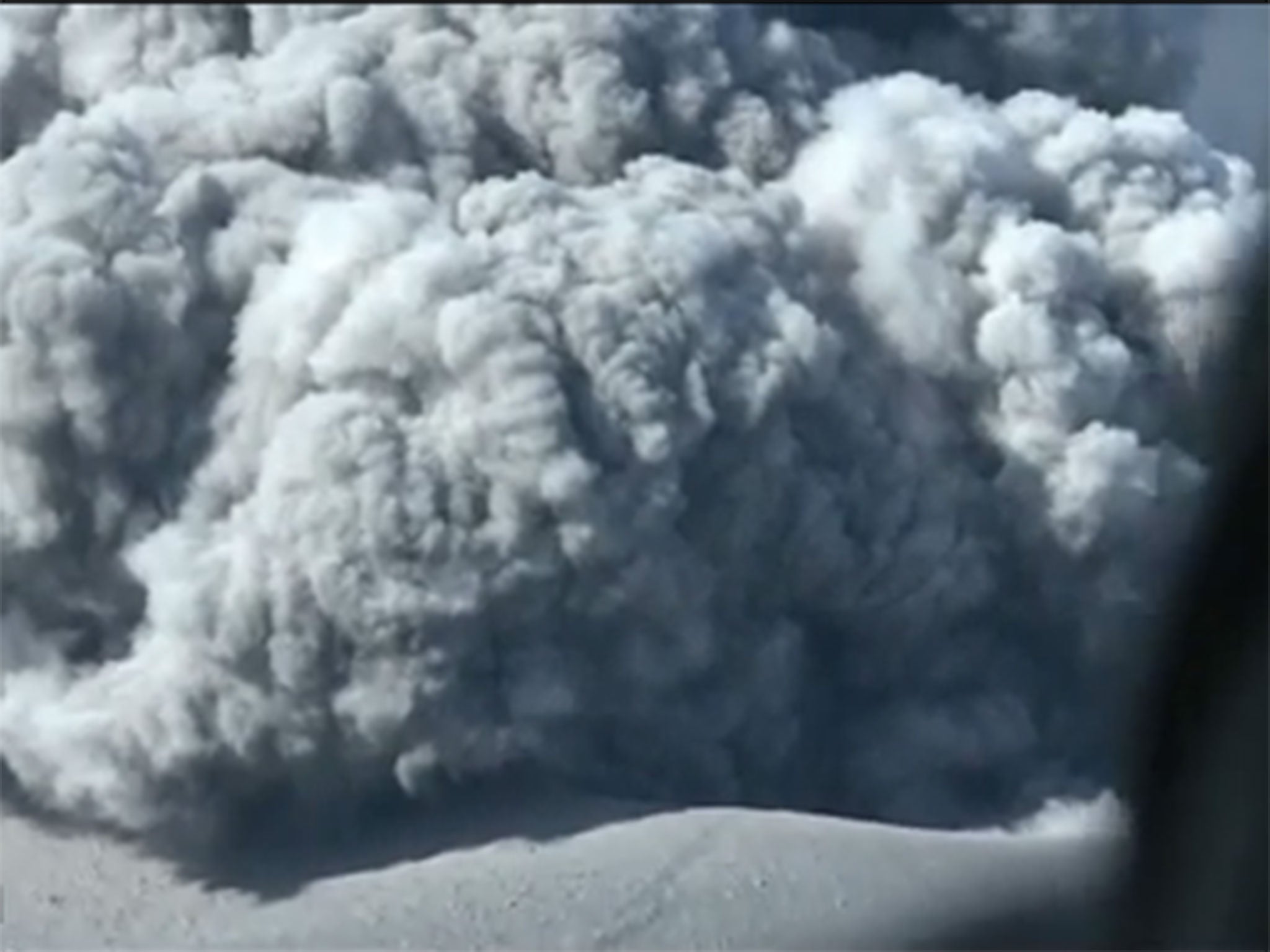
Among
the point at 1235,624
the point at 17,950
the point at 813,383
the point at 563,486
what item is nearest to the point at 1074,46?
the point at 813,383

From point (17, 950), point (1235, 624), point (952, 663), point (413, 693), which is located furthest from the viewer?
point (952, 663)

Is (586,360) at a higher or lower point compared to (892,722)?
higher

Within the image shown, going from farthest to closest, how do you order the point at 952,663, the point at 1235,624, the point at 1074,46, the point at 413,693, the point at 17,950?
the point at 1074,46
the point at 952,663
the point at 413,693
the point at 17,950
the point at 1235,624

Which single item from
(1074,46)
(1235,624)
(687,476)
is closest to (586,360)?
(687,476)

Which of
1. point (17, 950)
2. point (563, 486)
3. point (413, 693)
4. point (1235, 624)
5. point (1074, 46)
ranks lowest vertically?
point (1235, 624)

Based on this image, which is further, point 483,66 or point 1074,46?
point 1074,46

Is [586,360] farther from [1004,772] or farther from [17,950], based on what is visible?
[17,950]
